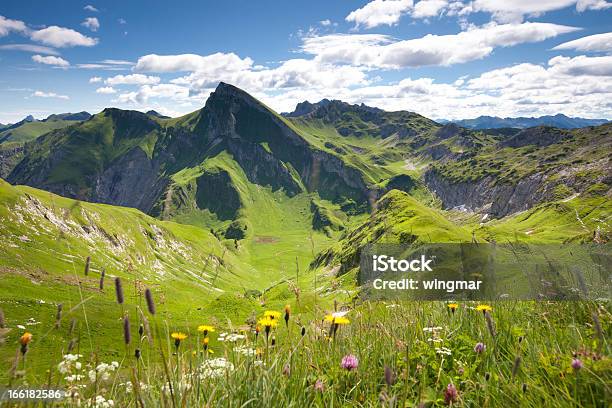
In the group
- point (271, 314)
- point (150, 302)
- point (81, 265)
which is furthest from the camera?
point (81, 265)

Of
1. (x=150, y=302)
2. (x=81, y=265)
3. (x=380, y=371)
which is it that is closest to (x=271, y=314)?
(x=380, y=371)

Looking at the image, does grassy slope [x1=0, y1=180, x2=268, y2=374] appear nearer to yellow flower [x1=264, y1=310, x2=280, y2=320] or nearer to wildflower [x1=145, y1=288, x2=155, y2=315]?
yellow flower [x1=264, y1=310, x2=280, y2=320]

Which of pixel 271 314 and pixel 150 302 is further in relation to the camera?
pixel 271 314

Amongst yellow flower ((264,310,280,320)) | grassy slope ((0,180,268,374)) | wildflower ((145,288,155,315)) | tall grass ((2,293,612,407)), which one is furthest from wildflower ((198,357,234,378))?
wildflower ((145,288,155,315))

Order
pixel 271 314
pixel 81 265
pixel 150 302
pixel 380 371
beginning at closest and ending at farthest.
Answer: pixel 150 302, pixel 271 314, pixel 380 371, pixel 81 265

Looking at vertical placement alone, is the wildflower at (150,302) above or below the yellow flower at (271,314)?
above

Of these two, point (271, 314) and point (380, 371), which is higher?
point (271, 314)

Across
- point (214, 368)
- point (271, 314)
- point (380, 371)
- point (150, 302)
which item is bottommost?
point (380, 371)

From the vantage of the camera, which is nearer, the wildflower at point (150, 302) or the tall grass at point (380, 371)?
the wildflower at point (150, 302)

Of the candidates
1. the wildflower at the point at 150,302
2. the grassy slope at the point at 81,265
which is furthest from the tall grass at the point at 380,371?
the grassy slope at the point at 81,265

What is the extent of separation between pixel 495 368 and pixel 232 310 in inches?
2712

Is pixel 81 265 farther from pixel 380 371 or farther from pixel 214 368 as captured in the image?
pixel 380 371

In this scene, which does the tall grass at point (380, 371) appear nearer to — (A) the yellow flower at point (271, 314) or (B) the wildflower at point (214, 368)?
(B) the wildflower at point (214, 368)

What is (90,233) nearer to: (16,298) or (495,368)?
(16,298)
